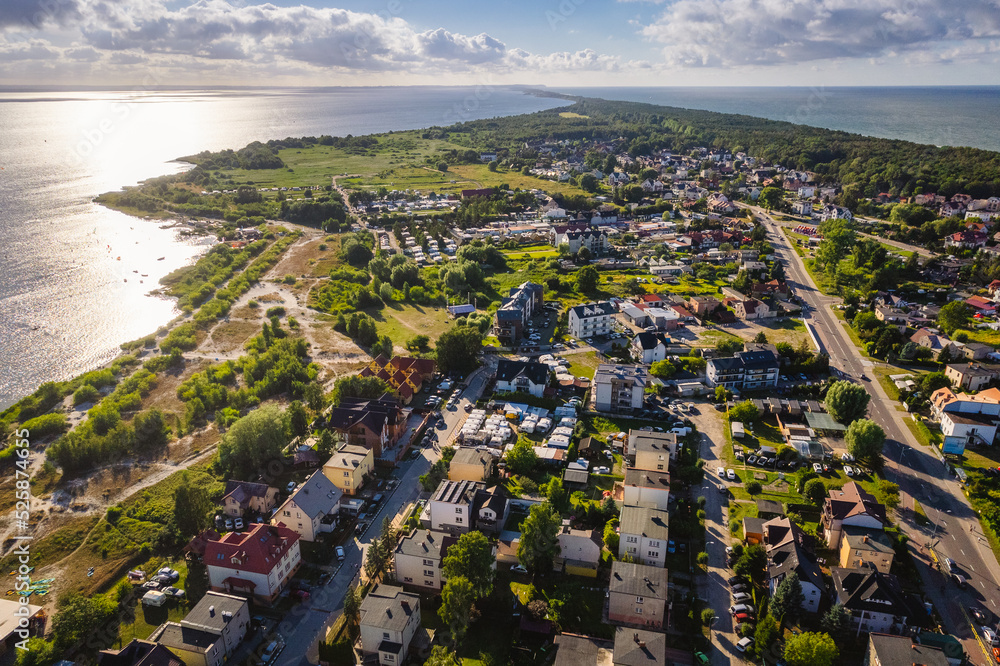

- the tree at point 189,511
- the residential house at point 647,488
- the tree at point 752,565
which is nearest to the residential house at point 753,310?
the residential house at point 647,488

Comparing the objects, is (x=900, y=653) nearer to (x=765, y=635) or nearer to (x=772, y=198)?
(x=765, y=635)

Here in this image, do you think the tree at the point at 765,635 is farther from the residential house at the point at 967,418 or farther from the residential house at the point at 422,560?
the residential house at the point at 967,418

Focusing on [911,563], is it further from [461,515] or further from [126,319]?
[126,319]

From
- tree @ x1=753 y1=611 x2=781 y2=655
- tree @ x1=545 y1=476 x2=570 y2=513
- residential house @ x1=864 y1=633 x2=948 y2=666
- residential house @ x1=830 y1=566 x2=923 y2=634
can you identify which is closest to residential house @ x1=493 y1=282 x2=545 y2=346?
tree @ x1=545 y1=476 x2=570 y2=513

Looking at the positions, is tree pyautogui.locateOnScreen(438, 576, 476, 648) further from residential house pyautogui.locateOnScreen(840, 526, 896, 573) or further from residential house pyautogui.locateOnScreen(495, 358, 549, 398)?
residential house pyautogui.locateOnScreen(495, 358, 549, 398)

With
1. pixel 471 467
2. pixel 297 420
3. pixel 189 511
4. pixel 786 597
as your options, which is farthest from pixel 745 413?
pixel 189 511

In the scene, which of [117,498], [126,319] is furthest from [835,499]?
[126,319]
